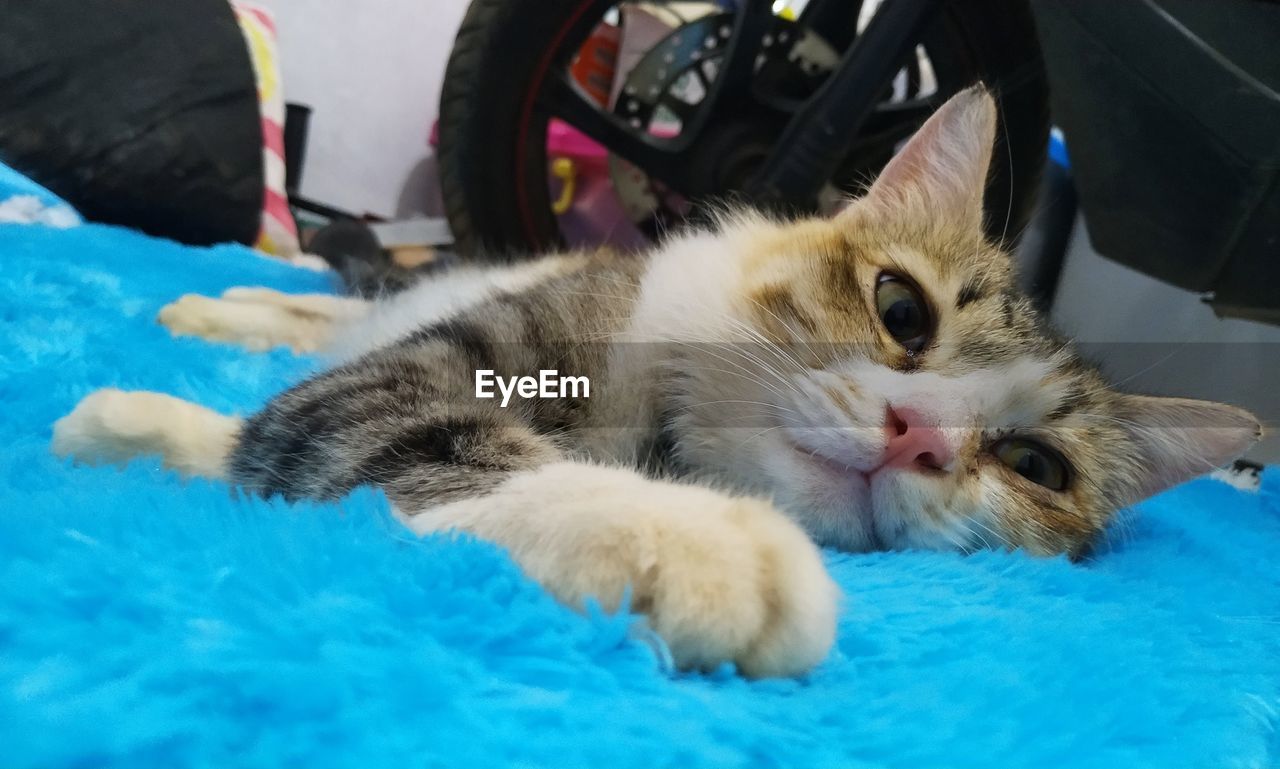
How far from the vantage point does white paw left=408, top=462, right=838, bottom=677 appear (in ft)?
1.42

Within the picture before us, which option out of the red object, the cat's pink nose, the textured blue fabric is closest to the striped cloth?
the red object

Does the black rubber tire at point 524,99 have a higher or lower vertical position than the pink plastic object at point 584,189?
higher

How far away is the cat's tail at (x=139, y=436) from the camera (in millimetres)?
803

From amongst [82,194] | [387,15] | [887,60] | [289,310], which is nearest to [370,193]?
[387,15]

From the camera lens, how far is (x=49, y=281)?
1.30m

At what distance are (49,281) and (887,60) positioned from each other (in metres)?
1.57

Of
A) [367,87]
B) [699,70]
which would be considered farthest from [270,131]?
[699,70]

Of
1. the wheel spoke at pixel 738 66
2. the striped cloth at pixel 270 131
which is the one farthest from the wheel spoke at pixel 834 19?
the striped cloth at pixel 270 131

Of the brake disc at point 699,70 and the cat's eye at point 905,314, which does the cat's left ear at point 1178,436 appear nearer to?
the cat's eye at point 905,314

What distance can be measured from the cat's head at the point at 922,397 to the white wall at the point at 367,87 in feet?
7.30

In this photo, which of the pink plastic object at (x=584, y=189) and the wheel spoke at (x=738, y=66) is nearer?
the wheel spoke at (x=738, y=66)

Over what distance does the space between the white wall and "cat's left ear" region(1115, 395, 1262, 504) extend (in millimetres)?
2618

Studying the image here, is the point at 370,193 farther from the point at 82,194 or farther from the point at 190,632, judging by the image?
the point at 190,632

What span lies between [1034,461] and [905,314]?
0.22 m
